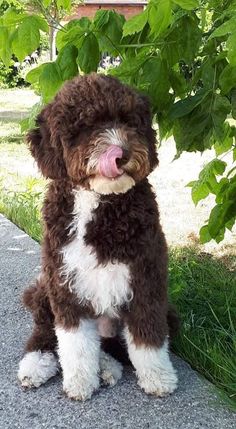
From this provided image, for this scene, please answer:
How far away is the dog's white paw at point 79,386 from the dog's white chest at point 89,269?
1.26 feet

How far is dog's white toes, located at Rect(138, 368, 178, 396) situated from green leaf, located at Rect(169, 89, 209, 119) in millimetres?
1239

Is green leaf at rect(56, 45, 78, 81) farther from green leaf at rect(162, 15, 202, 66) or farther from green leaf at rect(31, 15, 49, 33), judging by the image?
green leaf at rect(162, 15, 202, 66)

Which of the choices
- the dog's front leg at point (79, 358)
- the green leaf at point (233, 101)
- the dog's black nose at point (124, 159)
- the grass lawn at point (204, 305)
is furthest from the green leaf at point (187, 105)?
the grass lawn at point (204, 305)

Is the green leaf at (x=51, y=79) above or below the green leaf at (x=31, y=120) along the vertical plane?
above

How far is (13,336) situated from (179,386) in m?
1.13

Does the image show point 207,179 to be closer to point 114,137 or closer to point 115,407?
point 114,137

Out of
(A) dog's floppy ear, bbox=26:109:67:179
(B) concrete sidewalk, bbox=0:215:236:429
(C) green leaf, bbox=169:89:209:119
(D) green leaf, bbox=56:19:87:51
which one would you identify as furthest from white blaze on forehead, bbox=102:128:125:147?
(B) concrete sidewalk, bbox=0:215:236:429

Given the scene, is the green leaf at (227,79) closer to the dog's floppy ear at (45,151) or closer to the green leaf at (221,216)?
the dog's floppy ear at (45,151)

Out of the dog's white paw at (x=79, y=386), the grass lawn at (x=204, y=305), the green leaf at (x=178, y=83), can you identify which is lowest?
the grass lawn at (x=204, y=305)

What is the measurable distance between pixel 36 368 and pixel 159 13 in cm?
181

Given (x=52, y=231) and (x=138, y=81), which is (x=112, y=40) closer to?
(x=138, y=81)

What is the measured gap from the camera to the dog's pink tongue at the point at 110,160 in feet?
8.16

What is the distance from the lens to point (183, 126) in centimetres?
308

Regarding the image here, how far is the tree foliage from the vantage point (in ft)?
9.41
